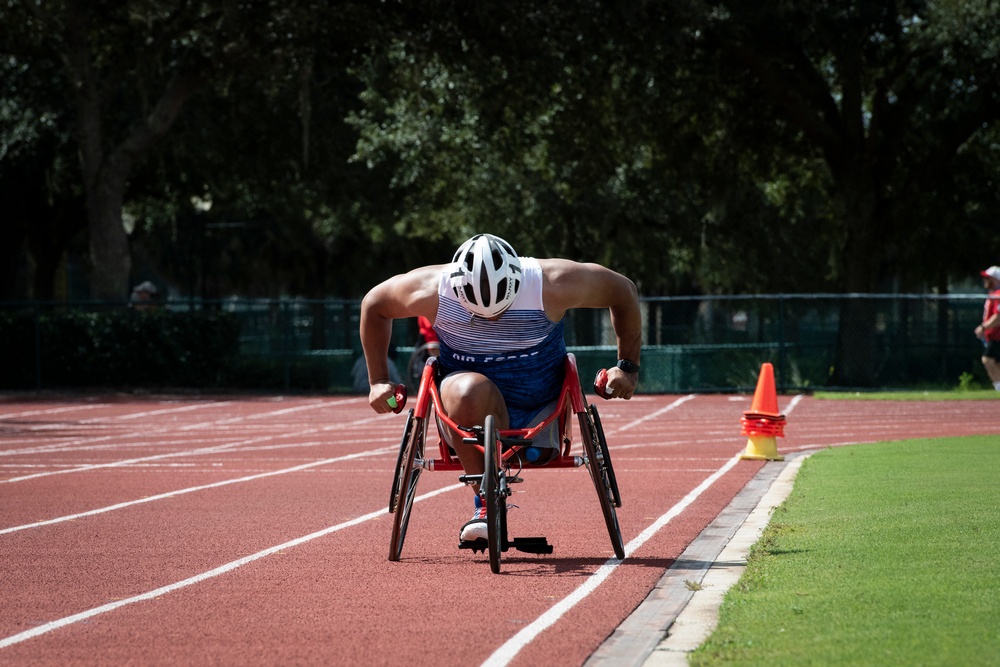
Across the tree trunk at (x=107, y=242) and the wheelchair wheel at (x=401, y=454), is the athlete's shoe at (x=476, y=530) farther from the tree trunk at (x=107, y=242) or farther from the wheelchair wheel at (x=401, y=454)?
the tree trunk at (x=107, y=242)

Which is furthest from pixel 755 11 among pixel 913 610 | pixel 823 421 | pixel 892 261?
pixel 913 610

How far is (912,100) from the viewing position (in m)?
30.2

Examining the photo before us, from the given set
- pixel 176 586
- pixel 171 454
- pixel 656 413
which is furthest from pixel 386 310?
pixel 656 413

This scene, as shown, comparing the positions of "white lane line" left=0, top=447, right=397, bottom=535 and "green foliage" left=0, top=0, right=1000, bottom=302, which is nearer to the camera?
"white lane line" left=0, top=447, right=397, bottom=535

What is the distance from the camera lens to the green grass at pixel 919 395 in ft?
82.0

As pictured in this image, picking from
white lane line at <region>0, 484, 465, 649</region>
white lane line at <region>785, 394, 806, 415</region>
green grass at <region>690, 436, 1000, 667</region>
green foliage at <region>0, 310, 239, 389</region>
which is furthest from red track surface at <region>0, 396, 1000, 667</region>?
green foliage at <region>0, 310, 239, 389</region>

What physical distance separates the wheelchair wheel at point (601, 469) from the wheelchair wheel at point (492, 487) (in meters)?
0.51

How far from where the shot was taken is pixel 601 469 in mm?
7992

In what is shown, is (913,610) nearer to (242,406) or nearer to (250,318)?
(242,406)

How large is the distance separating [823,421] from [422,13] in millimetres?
12479

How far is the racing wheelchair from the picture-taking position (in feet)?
25.7

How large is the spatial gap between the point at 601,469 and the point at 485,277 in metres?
1.22

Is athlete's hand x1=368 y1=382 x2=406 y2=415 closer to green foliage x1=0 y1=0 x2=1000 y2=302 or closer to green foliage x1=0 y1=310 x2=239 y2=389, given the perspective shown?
green foliage x1=0 y1=0 x2=1000 y2=302

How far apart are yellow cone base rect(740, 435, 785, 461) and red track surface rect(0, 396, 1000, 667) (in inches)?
10.1
